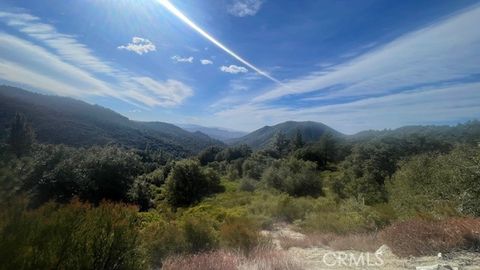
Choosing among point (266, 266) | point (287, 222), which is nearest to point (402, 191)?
point (287, 222)

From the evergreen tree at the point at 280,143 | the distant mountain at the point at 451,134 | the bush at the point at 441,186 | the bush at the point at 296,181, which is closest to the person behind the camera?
the bush at the point at 441,186

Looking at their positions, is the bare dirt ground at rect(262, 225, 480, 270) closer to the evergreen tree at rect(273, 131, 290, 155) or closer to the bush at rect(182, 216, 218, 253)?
the bush at rect(182, 216, 218, 253)

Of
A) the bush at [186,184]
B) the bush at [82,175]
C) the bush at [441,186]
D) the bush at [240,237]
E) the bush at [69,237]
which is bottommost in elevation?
the bush at [186,184]

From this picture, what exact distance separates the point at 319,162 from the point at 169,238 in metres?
72.9

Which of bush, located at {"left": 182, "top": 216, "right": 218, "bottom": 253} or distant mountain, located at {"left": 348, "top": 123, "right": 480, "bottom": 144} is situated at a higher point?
distant mountain, located at {"left": 348, "top": 123, "right": 480, "bottom": 144}

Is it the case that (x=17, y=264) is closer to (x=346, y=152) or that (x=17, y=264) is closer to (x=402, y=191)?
(x=402, y=191)

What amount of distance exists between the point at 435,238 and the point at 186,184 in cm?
4332

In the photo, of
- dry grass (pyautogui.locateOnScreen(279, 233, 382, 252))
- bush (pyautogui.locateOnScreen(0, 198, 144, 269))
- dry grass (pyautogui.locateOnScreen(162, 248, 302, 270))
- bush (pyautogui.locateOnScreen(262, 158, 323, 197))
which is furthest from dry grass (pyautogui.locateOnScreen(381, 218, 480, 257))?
bush (pyautogui.locateOnScreen(262, 158, 323, 197))

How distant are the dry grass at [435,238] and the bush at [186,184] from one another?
134 ft

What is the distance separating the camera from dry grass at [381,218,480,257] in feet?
25.6

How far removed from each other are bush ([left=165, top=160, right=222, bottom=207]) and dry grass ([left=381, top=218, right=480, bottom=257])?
40992 mm

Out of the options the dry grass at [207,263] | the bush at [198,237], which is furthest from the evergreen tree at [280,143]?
the dry grass at [207,263]

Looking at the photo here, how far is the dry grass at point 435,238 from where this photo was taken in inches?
307

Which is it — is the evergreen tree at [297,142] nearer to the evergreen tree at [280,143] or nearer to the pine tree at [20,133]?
the evergreen tree at [280,143]
